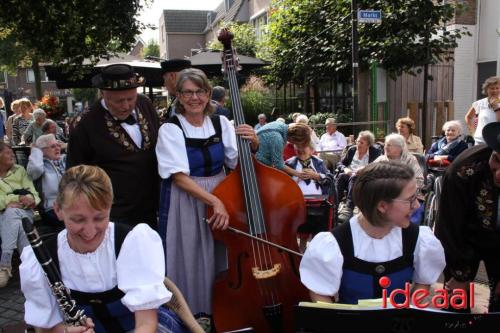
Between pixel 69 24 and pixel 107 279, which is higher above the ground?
pixel 69 24

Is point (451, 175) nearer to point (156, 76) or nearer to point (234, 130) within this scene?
point (234, 130)

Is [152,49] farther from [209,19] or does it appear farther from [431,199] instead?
[431,199]

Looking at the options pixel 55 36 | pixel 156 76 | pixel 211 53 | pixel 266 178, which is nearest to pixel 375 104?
pixel 211 53

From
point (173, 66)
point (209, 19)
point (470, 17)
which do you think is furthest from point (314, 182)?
point (209, 19)

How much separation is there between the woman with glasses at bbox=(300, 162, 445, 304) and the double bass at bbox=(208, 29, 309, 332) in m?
0.66

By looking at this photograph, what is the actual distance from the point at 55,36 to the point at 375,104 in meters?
7.84

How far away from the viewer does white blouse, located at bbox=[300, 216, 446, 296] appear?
6.35 feet

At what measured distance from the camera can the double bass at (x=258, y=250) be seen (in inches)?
103

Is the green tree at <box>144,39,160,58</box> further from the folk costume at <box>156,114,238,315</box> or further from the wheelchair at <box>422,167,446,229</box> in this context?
the folk costume at <box>156,114,238,315</box>

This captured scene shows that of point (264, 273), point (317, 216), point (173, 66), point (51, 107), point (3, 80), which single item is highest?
point (3, 80)

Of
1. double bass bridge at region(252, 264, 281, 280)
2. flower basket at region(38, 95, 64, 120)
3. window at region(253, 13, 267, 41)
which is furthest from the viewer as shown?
window at region(253, 13, 267, 41)

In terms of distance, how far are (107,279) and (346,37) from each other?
967 centimetres

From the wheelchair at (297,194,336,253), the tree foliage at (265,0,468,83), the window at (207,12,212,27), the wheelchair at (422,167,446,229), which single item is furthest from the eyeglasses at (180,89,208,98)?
the window at (207,12,212,27)

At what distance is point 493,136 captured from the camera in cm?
→ 204
